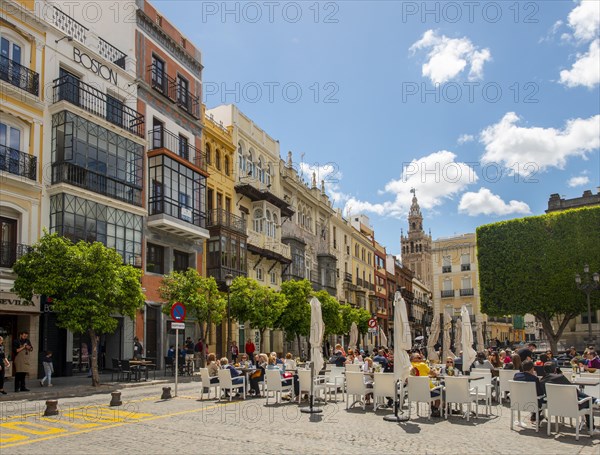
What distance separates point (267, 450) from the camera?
9.50 meters

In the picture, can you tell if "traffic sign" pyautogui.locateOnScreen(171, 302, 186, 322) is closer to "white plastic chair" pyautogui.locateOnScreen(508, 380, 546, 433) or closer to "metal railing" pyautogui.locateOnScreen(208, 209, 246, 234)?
"white plastic chair" pyautogui.locateOnScreen(508, 380, 546, 433)

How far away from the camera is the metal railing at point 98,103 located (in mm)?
25234

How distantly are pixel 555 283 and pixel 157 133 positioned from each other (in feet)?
92.1

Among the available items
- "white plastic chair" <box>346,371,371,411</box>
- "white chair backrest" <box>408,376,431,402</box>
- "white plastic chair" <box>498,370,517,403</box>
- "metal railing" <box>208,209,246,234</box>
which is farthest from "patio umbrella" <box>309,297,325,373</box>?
"metal railing" <box>208,209,246,234</box>

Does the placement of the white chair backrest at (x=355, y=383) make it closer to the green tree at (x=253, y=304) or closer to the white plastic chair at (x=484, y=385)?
the white plastic chair at (x=484, y=385)

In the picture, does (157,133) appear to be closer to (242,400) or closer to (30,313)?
(30,313)

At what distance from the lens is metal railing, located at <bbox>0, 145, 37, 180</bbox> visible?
22.6 meters

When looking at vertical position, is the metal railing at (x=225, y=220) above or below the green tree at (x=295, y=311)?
above

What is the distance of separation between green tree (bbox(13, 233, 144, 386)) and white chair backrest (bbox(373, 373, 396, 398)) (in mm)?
10232

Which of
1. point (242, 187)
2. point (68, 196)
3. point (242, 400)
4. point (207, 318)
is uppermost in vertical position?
point (242, 187)

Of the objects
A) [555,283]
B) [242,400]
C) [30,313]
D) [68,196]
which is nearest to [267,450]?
[242,400]

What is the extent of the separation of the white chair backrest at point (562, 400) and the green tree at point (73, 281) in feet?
46.9

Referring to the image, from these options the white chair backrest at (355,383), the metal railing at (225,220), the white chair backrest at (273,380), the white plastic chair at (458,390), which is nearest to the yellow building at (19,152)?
the white chair backrest at (273,380)

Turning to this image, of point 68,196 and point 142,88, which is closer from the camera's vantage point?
point 68,196
